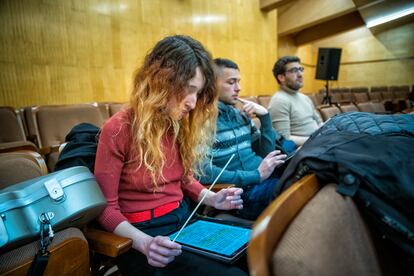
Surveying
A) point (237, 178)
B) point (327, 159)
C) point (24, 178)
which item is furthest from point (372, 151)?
point (24, 178)

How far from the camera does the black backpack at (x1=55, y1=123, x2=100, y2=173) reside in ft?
3.21

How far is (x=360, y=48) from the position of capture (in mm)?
10484

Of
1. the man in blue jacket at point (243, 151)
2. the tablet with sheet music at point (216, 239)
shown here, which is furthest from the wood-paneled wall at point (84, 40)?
the tablet with sheet music at point (216, 239)

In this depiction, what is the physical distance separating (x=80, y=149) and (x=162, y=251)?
0.46 m

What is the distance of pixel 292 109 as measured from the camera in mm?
2521

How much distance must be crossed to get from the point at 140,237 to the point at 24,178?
0.43m

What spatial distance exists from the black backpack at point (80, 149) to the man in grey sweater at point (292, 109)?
167 centimetres

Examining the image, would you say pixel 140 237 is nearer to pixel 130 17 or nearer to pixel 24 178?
pixel 24 178

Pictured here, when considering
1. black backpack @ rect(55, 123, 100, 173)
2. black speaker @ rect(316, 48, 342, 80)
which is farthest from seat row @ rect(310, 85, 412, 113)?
black backpack @ rect(55, 123, 100, 173)

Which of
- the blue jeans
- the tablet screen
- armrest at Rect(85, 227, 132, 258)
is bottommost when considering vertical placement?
the blue jeans

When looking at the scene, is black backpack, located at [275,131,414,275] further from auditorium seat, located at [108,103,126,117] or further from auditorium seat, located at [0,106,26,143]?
auditorium seat, located at [108,103,126,117]

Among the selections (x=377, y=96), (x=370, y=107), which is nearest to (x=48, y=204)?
(x=370, y=107)

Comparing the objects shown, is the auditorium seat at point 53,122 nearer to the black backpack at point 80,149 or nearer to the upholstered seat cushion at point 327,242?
the black backpack at point 80,149

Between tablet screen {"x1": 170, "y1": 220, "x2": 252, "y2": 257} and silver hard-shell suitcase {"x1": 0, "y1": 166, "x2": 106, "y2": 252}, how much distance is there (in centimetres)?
30
